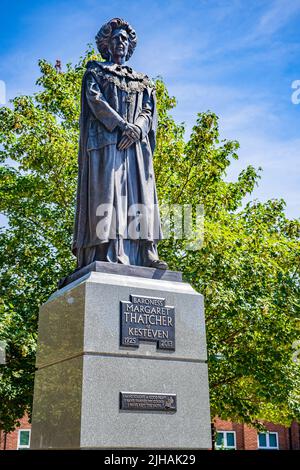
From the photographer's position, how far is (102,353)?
607 centimetres

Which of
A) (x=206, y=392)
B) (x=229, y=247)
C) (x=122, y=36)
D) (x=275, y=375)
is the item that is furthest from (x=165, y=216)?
(x=206, y=392)

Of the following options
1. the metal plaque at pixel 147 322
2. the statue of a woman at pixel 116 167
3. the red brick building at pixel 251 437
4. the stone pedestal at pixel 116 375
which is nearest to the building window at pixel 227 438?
the red brick building at pixel 251 437

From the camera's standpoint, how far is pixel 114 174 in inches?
294

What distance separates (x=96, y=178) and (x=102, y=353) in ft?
8.11

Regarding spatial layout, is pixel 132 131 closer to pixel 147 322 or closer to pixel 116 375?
pixel 147 322

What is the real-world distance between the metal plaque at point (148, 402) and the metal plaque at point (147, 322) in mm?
540

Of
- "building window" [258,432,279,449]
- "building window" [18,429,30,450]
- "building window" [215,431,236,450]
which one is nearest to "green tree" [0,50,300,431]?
"building window" [18,429,30,450]

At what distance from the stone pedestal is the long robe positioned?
2.22ft

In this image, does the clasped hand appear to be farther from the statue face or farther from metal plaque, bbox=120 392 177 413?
metal plaque, bbox=120 392 177 413

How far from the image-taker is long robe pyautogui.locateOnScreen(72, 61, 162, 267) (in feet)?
23.9

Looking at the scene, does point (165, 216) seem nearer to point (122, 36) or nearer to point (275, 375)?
point (275, 375)

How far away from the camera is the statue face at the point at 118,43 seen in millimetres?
8203

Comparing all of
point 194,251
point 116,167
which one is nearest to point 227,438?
point 194,251

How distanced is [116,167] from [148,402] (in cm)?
310
